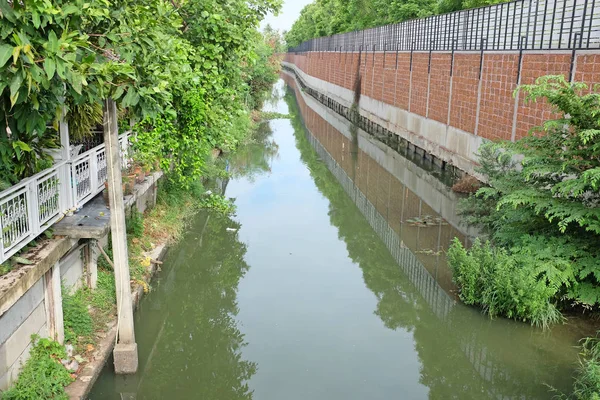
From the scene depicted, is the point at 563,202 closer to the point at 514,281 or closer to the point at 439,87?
the point at 514,281

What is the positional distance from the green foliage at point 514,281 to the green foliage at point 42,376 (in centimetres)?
586

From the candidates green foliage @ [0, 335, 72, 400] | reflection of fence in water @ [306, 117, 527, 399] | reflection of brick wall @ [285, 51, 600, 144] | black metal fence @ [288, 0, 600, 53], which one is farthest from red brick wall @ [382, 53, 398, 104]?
green foliage @ [0, 335, 72, 400]

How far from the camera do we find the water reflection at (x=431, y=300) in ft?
25.7

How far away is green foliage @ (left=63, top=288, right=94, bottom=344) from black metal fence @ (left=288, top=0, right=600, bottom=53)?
411 inches

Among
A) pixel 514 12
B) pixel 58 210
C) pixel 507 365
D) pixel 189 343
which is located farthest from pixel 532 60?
pixel 58 210

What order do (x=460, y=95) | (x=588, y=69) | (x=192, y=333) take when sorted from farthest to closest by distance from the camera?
(x=460, y=95), (x=588, y=69), (x=192, y=333)

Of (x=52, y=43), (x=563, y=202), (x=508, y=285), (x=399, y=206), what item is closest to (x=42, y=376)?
(x=52, y=43)

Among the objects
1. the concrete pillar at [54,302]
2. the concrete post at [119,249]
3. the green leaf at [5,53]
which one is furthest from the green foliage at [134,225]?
the green leaf at [5,53]

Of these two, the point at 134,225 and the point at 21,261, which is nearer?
the point at 21,261

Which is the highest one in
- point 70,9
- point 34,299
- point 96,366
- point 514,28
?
point 514,28

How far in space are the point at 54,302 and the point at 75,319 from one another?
65cm

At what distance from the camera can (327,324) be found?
9.31 metres

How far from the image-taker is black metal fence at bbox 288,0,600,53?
40.2 feet

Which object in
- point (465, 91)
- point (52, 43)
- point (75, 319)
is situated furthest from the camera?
point (465, 91)
